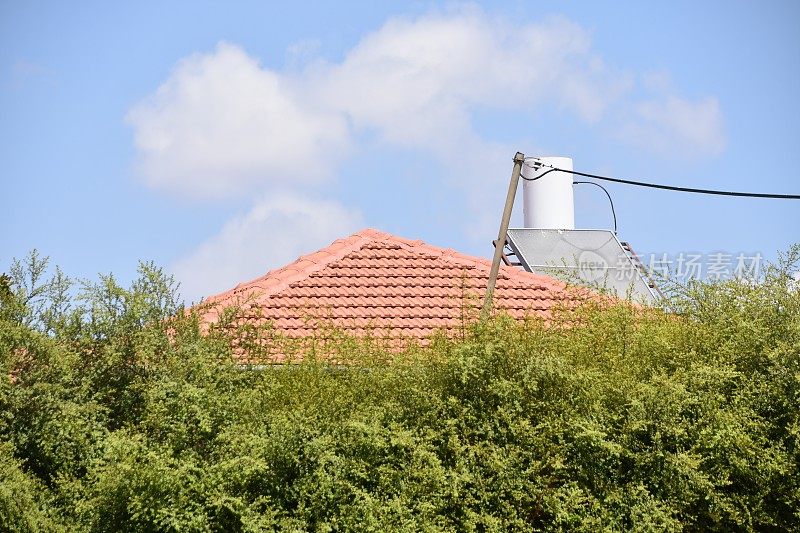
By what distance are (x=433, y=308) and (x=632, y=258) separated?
5.39m

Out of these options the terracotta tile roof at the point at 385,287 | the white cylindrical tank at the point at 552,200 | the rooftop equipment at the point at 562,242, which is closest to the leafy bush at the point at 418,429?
the terracotta tile roof at the point at 385,287

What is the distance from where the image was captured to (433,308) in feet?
45.2

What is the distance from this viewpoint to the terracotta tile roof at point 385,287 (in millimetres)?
13359

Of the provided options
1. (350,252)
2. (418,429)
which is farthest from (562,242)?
(418,429)

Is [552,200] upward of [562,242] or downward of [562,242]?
upward

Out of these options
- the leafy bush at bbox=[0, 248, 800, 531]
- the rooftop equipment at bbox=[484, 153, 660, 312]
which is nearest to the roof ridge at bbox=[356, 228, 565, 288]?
the rooftop equipment at bbox=[484, 153, 660, 312]

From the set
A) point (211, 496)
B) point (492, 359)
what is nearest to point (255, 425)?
point (211, 496)

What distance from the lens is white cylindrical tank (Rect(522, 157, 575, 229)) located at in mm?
19641

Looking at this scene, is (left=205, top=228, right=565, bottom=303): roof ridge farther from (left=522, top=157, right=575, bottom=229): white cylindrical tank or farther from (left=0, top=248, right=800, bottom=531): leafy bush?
(left=522, top=157, right=575, bottom=229): white cylindrical tank

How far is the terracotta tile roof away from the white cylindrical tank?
4.76 m

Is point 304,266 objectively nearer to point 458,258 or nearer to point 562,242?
point 458,258

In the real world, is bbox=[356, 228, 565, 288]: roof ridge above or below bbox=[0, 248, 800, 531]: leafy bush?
above

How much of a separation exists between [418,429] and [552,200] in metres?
10.9

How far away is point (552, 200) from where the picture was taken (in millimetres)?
19734
